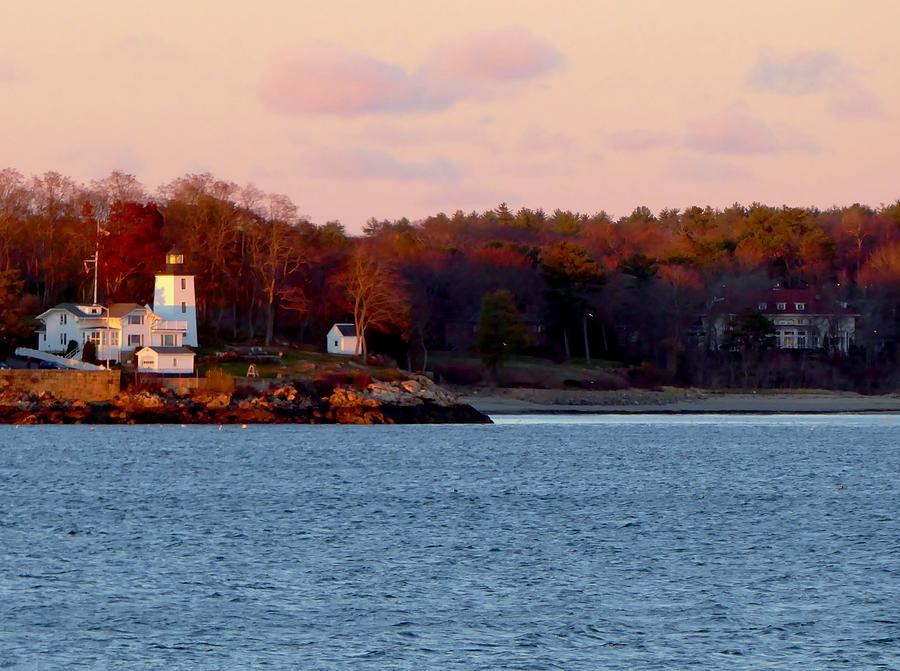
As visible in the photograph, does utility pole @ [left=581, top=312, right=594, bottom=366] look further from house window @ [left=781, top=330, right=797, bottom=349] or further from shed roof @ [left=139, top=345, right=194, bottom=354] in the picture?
shed roof @ [left=139, top=345, right=194, bottom=354]

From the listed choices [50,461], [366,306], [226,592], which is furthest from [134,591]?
[366,306]

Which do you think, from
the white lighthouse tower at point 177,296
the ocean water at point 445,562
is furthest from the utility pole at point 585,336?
the ocean water at point 445,562

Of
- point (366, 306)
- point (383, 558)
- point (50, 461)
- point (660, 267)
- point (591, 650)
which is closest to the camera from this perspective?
point (591, 650)

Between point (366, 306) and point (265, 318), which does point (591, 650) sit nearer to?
point (366, 306)

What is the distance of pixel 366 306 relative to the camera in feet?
302

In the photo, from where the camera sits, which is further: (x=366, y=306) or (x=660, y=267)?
(x=660, y=267)

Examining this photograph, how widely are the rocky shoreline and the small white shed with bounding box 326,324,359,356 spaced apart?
1053cm

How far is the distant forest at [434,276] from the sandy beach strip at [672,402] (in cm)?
334

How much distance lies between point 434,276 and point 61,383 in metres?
39.6

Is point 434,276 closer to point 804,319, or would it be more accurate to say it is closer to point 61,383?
point 804,319

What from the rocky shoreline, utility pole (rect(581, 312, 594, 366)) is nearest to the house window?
utility pole (rect(581, 312, 594, 366))

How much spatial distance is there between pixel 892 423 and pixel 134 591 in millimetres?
75789

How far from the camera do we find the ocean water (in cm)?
2278

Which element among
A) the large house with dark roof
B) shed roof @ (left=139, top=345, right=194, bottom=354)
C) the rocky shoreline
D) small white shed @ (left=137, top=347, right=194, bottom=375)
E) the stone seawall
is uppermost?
the large house with dark roof
